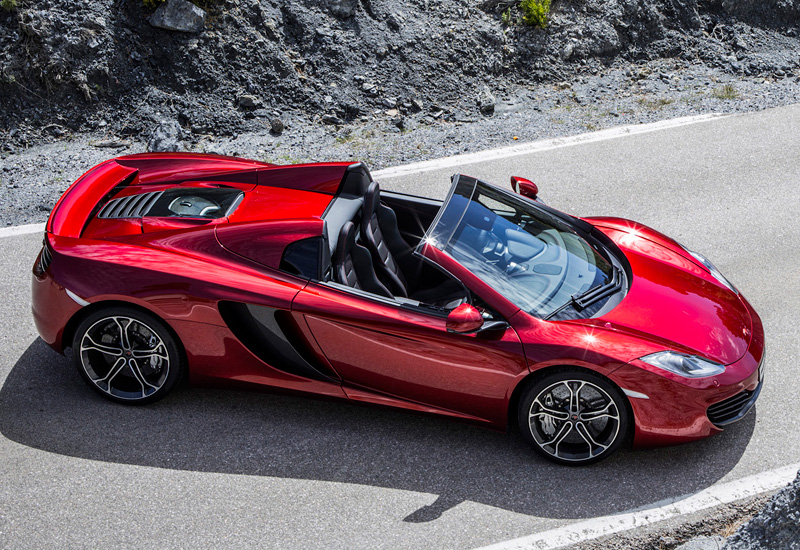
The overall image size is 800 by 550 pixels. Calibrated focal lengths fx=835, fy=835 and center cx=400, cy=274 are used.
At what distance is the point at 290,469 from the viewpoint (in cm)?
506

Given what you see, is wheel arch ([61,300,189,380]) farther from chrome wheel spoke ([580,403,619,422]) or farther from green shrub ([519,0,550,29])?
green shrub ([519,0,550,29])

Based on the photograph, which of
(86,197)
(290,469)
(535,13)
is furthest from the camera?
(535,13)

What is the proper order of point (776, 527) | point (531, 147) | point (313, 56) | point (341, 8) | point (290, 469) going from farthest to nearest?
point (341, 8) < point (313, 56) < point (531, 147) < point (290, 469) < point (776, 527)

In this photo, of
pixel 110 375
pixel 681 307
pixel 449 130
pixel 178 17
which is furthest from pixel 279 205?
pixel 178 17

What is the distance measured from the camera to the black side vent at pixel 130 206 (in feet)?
18.6

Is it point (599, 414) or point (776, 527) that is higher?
point (776, 527)

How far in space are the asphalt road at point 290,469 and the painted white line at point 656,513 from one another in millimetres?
56

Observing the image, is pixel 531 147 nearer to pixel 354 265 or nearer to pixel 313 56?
pixel 313 56

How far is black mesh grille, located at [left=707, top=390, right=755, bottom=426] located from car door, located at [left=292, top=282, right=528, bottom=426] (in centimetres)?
115

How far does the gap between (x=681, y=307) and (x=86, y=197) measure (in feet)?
13.5

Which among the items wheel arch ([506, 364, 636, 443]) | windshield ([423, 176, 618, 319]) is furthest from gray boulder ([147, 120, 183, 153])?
wheel arch ([506, 364, 636, 443])

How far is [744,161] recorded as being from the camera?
888cm

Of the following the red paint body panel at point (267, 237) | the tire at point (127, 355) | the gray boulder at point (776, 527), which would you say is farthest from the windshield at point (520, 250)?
the tire at point (127, 355)

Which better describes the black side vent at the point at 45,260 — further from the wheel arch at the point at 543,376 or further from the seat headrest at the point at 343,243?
the wheel arch at the point at 543,376
